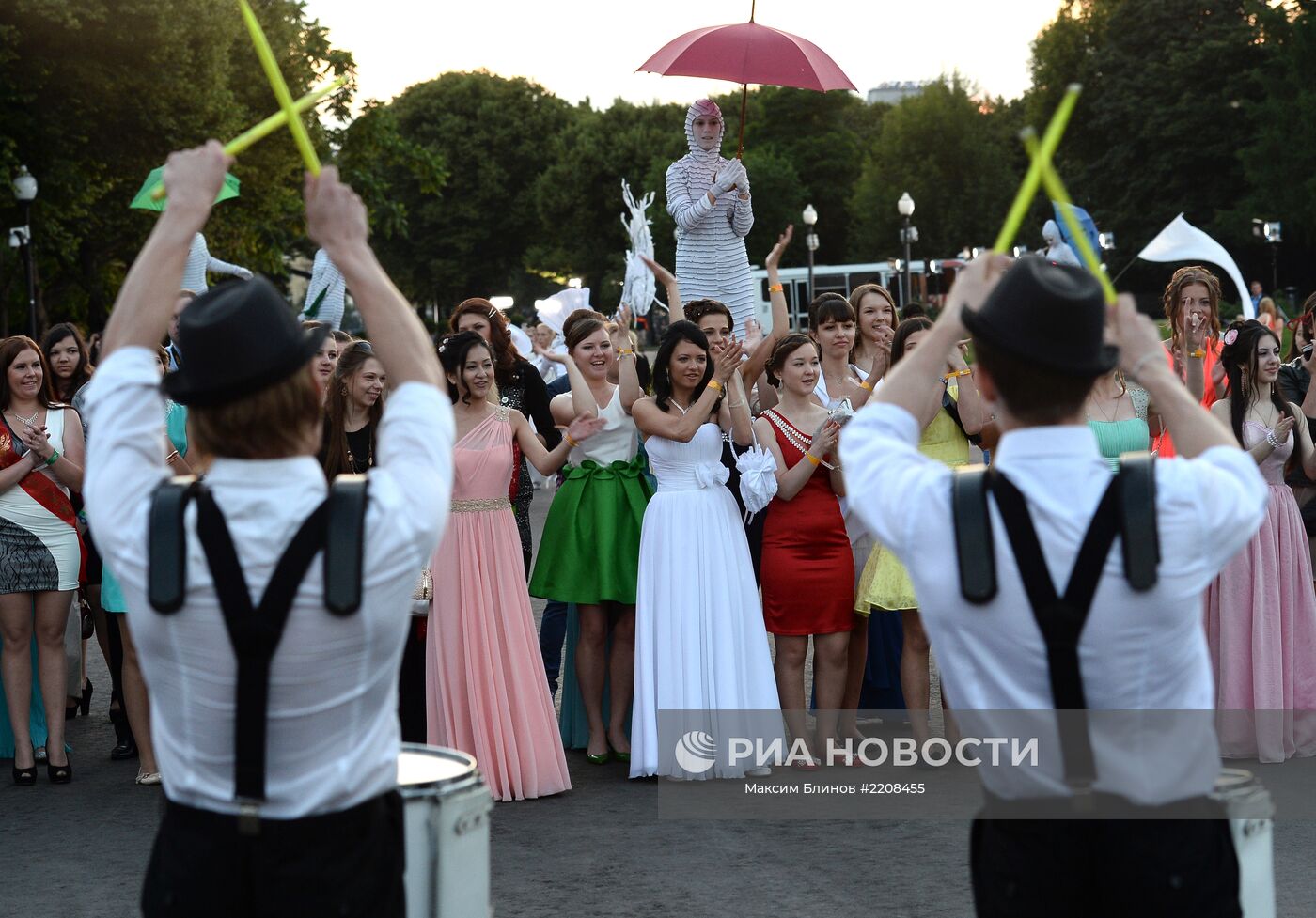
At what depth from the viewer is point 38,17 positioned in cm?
2955

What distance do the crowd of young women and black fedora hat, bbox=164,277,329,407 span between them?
4.33 metres

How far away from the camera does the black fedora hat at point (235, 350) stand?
9.20 feet

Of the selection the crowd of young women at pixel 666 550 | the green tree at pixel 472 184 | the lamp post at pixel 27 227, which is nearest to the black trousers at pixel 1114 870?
the crowd of young women at pixel 666 550

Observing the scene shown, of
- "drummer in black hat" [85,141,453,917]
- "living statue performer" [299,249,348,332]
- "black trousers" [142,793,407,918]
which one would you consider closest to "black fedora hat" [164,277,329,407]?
"drummer in black hat" [85,141,453,917]

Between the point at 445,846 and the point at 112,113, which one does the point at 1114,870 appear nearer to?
the point at 445,846

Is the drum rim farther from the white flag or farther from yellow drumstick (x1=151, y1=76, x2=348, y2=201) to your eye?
the white flag

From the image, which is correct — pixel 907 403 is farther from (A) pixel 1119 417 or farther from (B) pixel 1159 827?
(A) pixel 1119 417

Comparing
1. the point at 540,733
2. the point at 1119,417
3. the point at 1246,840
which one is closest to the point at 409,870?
the point at 1246,840

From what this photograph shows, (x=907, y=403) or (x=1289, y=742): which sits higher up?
(x=907, y=403)

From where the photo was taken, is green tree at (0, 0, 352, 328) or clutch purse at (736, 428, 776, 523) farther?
green tree at (0, 0, 352, 328)

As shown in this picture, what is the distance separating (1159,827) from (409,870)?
1.48 metres

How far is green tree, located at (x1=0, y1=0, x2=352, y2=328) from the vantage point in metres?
30.2

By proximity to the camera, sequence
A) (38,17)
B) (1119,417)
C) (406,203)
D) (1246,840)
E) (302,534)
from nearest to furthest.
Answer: (302,534) → (1246,840) → (1119,417) → (38,17) → (406,203)

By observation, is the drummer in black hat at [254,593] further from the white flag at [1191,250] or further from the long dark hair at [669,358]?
the white flag at [1191,250]
